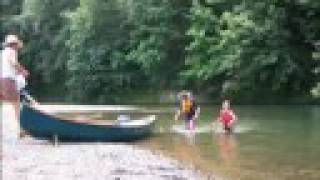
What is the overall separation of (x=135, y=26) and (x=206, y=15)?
8.35m

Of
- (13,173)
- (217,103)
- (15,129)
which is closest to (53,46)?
(217,103)

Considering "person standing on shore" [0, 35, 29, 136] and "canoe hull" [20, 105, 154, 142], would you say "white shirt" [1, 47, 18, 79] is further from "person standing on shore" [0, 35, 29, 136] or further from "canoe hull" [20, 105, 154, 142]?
"canoe hull" [20, 105, 154, 142]

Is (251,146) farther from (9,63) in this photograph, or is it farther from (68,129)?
(9,63)

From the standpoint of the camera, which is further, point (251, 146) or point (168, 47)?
point (168, 47)

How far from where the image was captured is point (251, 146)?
2102 cm

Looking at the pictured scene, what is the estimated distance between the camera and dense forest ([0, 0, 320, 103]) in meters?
39.8

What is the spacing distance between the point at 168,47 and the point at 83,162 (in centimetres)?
3374

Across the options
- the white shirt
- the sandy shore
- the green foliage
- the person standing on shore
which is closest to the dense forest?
the green foliage

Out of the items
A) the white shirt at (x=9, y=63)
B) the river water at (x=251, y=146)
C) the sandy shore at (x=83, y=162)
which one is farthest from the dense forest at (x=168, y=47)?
the white shirt at (x=9, y=63)

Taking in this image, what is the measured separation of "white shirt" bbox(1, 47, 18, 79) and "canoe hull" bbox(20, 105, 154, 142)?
0.93 meters

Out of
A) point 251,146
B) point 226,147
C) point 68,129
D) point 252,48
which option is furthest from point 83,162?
point 252,48

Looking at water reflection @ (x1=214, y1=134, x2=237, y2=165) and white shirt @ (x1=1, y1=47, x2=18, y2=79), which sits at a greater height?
white shirt @ (x1=1, y1=47, x2=18, y2=79)

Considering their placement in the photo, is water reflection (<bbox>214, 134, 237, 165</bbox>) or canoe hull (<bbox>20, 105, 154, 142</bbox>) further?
canoe hull (<bbox>20, 105, 154, 142</bbox>)

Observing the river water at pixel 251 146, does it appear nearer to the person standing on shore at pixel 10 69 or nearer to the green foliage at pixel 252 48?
the person standing on shore at pixel 10 69
